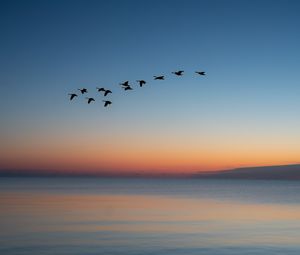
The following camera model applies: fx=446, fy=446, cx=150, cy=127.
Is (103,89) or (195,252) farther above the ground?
(103,89)

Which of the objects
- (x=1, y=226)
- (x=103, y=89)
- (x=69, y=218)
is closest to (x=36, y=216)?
(x=69, y=218)

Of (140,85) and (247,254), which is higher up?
(140,85)

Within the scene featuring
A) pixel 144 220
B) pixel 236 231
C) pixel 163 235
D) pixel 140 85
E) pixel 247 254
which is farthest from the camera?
pixel 144 220

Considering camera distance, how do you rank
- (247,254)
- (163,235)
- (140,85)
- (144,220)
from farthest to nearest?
(144,220)
(163,235)
(247,254)
(140,85)

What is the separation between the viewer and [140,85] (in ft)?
66.7

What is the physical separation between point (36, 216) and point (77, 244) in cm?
1771

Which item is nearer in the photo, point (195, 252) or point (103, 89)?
point (103, 89)

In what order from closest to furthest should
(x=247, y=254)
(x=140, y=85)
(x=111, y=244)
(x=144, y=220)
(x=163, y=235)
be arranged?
(x=140, y=85) → (x=247, y=254) → (x=111, y=244) → (x=163, y=235) → (x=144, y=220)

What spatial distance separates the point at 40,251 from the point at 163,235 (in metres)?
9.50

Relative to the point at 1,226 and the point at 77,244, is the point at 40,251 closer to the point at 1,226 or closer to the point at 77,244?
the point at 77,244

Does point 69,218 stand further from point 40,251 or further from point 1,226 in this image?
point 40,251

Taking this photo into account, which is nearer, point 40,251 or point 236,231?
point 40,251

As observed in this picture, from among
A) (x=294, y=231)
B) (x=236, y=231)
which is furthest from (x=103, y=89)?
(x=294, y=231)

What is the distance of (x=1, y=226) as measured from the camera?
121 feet
